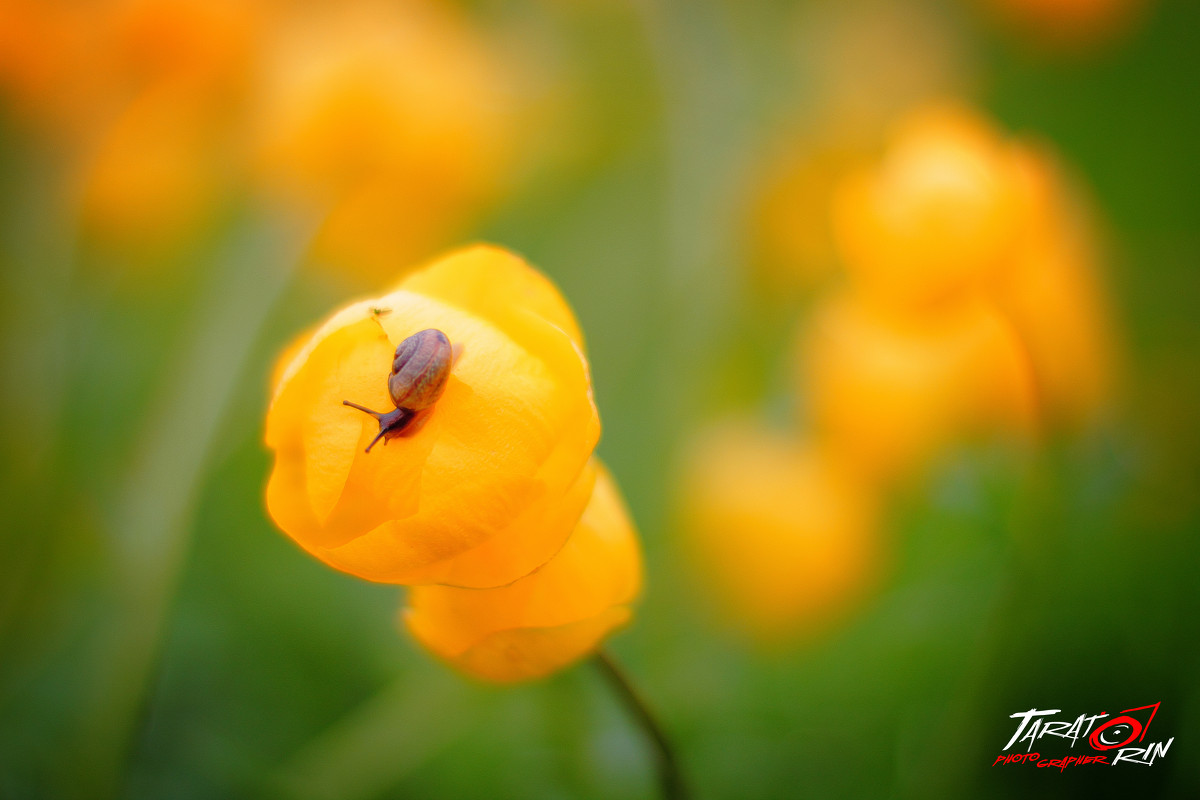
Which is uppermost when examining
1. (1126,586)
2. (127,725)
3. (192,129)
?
(192,129)

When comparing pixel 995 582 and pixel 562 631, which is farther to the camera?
pixel 995 582

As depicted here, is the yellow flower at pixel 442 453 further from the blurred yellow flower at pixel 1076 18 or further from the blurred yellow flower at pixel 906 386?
the blurred yellow flower at pixel 1076 18

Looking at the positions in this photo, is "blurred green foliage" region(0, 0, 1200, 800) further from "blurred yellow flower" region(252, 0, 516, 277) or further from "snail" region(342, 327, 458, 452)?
"snail" region(342, 327, 458, 452)

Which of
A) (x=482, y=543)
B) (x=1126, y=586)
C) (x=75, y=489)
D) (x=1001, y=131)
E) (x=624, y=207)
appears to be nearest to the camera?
(x=482, y=543)

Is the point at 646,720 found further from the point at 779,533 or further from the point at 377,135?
the point at 377,135

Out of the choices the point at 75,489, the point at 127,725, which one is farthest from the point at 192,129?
the point at 127,725

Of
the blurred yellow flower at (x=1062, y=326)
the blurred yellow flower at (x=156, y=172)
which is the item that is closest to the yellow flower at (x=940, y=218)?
the blurred yellow flower at (x=1062, y=326)

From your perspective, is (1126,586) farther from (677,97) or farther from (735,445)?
(677,97)

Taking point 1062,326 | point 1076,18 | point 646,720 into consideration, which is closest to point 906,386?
point 1062,326
